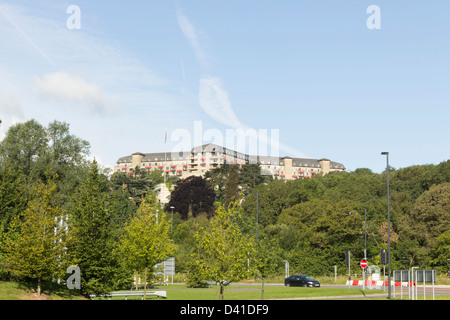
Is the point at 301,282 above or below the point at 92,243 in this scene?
below

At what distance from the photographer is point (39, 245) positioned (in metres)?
27.3

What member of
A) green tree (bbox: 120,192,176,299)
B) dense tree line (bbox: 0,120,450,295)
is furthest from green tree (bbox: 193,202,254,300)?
green tree (bbox: 120,192,176,299)

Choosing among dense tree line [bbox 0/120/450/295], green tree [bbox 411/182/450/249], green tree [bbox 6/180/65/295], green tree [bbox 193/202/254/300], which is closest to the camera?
green tree [bbox 193/202/254/300]

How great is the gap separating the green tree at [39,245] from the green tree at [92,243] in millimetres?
1299

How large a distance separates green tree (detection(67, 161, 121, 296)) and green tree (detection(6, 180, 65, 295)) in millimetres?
1299

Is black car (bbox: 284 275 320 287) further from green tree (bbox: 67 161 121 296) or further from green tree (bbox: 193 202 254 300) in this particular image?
green tree (bbox: 193 202 254 300)

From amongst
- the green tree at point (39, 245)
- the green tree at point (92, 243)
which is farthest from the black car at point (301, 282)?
the green tree at point (39, 245)

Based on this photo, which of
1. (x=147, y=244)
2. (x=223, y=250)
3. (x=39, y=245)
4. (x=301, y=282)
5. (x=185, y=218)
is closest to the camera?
(x=223, y=250)

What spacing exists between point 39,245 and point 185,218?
82854 mm

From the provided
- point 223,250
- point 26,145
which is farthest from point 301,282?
point 26,145

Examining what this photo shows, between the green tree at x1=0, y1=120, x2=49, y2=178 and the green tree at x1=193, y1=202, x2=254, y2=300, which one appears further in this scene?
the green tree at x1=0, y1=120, x2=49, y2=178

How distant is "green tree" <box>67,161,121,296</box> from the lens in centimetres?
3008

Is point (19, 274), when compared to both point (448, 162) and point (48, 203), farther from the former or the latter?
→ point (448, 162)

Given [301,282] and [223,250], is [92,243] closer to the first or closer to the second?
[223,250]
